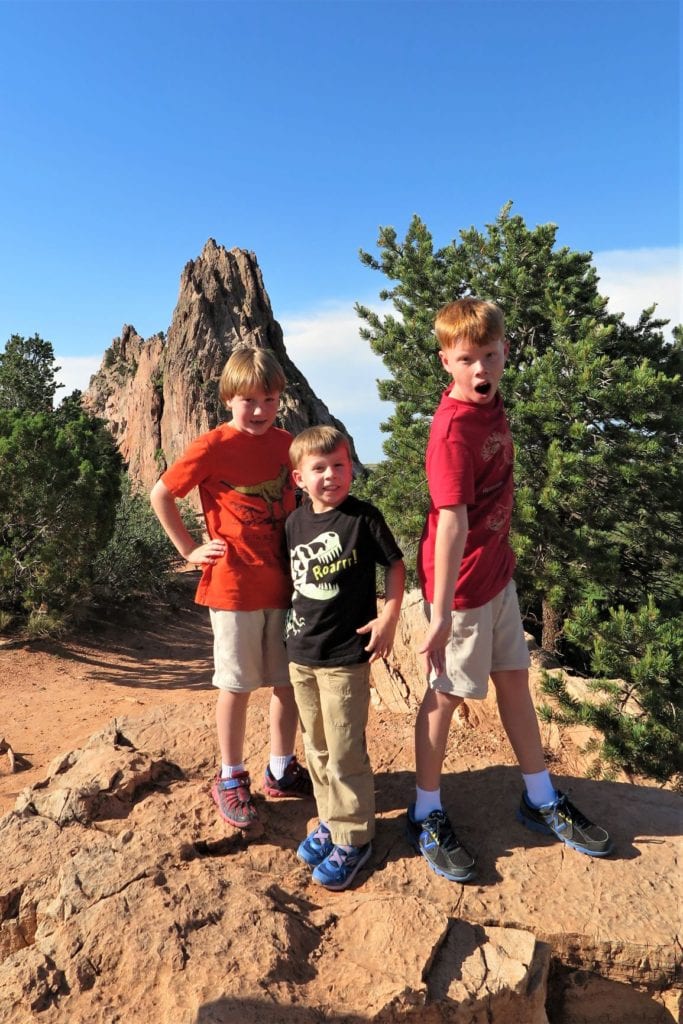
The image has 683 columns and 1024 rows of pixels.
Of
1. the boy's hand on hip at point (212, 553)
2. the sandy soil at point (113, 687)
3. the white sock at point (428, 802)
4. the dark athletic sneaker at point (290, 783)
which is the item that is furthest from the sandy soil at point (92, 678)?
the white sock at point (428, 802)

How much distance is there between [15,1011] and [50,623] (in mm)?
7125

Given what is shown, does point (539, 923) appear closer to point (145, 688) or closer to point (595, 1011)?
point (595, 1011)

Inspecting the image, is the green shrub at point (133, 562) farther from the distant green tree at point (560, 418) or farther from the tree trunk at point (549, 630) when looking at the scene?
the tree trunk at point (549, 630)

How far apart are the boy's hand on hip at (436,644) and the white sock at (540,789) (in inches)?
24.3

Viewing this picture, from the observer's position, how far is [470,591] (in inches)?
93.2

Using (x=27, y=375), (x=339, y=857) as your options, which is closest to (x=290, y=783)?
(x=339, y=857)

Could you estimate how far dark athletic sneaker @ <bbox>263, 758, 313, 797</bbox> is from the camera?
2857mm

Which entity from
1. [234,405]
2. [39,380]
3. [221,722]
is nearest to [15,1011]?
[221,722]

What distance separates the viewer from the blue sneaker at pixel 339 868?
7.66 feet

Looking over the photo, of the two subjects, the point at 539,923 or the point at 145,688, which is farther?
the point at 145,688

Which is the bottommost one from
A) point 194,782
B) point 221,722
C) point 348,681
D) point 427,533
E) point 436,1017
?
point 436,1017

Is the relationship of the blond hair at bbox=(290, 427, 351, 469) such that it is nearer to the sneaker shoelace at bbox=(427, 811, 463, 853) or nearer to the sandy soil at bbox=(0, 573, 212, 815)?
the sneaker shoelace at bbox=(427, 811, 463, 853)

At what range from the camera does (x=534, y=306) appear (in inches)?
243

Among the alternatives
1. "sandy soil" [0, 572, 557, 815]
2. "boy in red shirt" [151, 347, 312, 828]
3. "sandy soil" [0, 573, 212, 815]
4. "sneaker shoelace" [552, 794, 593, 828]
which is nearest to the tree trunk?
"sandy soil" [0, 572, 557, 815]
